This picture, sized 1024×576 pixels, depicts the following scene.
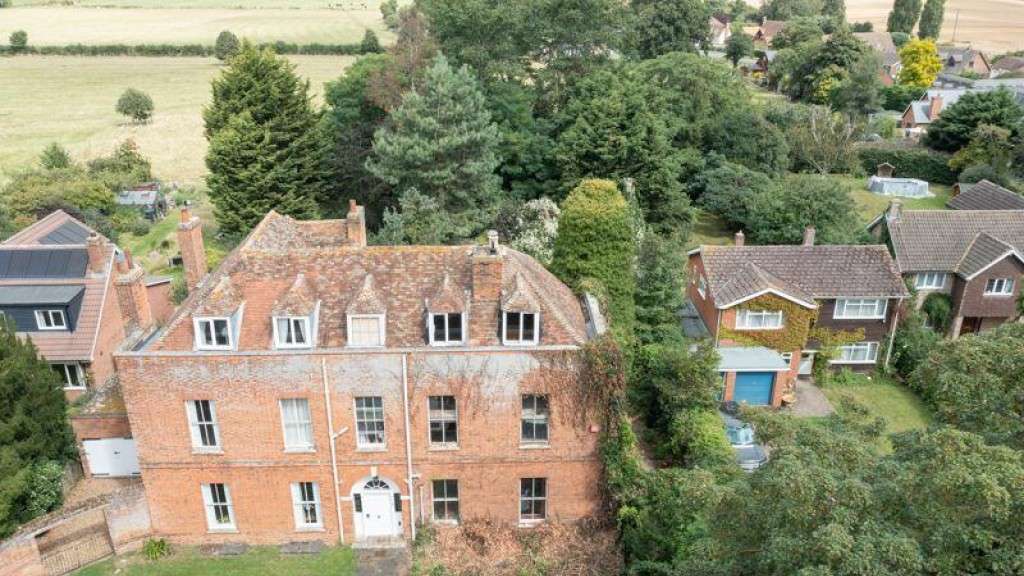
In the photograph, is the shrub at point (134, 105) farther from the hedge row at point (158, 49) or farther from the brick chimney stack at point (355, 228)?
the brick chimney stack at point (355, 228)

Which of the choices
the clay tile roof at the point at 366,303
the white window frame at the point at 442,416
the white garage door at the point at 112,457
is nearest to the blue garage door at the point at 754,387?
the white window frame at the point at 442,416

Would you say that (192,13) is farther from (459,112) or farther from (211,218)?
(459,112)

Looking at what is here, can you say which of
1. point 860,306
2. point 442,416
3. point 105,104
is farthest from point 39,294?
point 105,104

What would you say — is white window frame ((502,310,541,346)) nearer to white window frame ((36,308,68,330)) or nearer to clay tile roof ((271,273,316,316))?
clay tile roof ((271,273,316,316))

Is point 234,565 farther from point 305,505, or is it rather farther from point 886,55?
point 886,55

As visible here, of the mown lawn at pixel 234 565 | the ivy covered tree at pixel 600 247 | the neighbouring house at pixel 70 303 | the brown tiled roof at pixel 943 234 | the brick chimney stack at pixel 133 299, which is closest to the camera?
the mown lawn at pixel 234 565

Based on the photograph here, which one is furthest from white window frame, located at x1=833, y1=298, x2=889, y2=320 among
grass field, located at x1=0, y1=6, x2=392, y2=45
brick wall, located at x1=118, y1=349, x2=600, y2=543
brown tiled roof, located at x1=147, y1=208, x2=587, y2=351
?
grass field, located at x1=0, y1=6, x2=392, y2=45

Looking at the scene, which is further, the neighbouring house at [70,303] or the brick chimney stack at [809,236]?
the brick chimney stack at [809,236]
